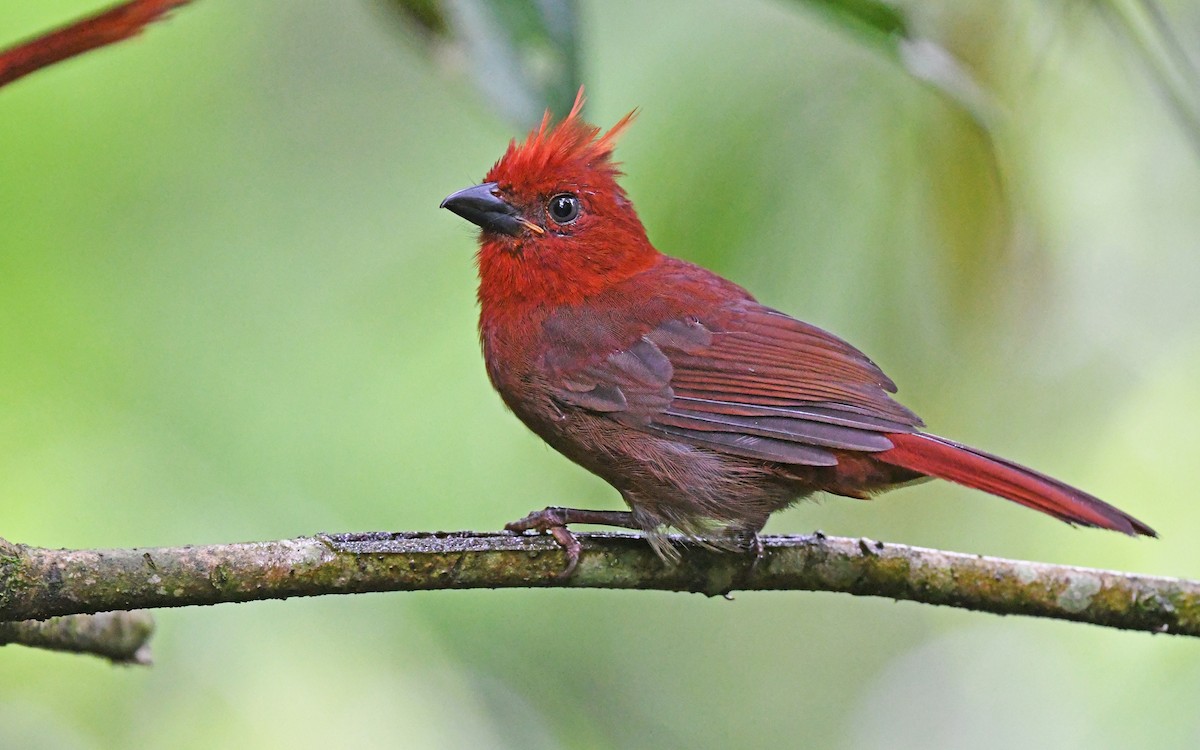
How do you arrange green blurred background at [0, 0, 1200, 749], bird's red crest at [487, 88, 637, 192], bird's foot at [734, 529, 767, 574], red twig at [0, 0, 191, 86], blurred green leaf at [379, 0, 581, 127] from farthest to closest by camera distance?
bird's red crest at [487, 88, 637, 192] → green blurred background at [0, 0, 1200, 749] → bird's foot at [734, 529, 767, 574] → blurred green leaf at [379, 0, 581, 127] → red twig at [0, 0, 191, 86]

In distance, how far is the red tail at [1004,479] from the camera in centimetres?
247

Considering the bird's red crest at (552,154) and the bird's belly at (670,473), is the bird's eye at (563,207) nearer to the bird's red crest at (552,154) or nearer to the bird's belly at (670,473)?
the bird's red crest at (552,154)

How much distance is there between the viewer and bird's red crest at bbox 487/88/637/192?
3.47m

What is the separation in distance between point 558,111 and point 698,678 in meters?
3.52

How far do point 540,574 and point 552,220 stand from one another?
1.38 metres

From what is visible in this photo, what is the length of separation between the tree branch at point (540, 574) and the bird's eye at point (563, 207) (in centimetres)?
106

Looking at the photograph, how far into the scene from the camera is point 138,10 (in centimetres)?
142

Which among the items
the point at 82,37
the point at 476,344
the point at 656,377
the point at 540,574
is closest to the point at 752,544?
the point at 656,377

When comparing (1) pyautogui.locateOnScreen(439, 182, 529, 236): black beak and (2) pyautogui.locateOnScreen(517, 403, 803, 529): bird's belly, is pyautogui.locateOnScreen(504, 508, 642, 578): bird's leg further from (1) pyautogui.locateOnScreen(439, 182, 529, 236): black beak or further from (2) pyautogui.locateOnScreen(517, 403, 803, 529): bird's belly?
(1) pyautogui.locateOnScreen(439, 182, 529, 236): black beak

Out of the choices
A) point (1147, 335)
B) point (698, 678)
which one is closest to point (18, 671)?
point (698, 678)

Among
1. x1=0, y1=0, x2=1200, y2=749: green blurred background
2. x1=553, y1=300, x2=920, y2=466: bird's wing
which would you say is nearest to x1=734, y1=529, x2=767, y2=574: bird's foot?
x1=553, y1=300, x2=920, y2=466: bird's wing

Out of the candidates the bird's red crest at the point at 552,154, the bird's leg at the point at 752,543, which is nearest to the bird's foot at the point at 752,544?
the bird's leg at the point at 752,543

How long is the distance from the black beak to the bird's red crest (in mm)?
70

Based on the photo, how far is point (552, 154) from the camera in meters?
3.48
